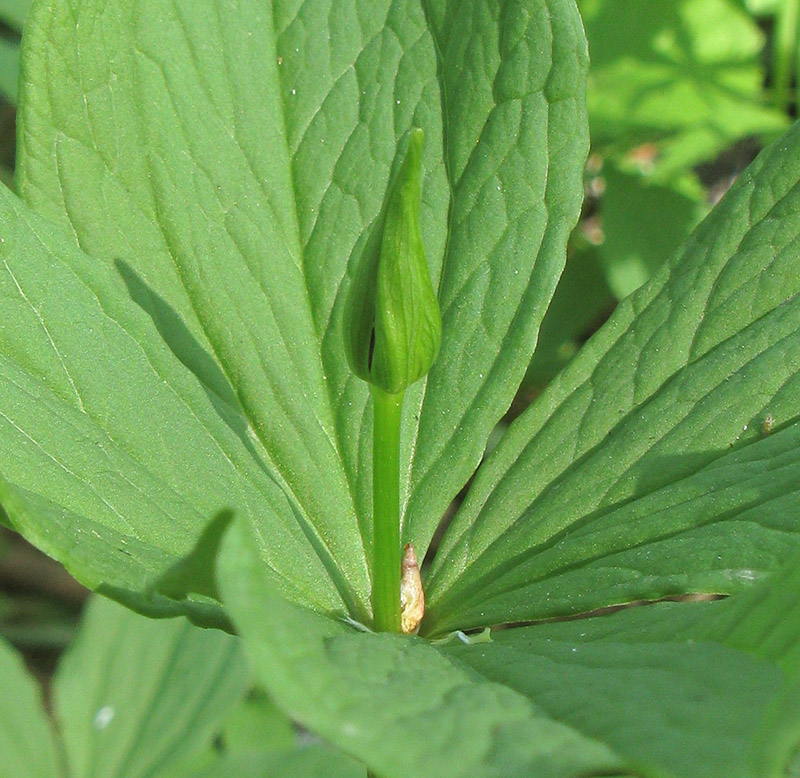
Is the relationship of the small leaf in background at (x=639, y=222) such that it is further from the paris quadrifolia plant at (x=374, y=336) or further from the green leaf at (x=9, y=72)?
the green leaf at (x=9, y=72)

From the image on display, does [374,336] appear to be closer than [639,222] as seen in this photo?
Yes

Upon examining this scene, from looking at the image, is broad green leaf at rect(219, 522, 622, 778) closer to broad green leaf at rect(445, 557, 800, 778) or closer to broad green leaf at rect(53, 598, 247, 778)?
broad green leaf at rect(445, 557, 800, 778)

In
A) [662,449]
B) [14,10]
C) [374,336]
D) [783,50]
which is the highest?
[783,50]

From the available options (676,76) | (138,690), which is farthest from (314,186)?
(676,76)

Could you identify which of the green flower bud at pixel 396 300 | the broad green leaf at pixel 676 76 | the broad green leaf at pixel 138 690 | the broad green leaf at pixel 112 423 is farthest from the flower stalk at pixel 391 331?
the broad green leaf at pixel 676 76

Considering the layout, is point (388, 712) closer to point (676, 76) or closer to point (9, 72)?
point (9, 72)

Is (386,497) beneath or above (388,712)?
above

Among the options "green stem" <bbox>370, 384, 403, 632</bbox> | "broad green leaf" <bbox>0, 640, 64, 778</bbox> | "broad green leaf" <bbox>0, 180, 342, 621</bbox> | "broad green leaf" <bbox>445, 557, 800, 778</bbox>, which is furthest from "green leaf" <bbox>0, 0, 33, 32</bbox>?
"broad green leaf" <bbox>445, 557, 800, 778</bbox>
